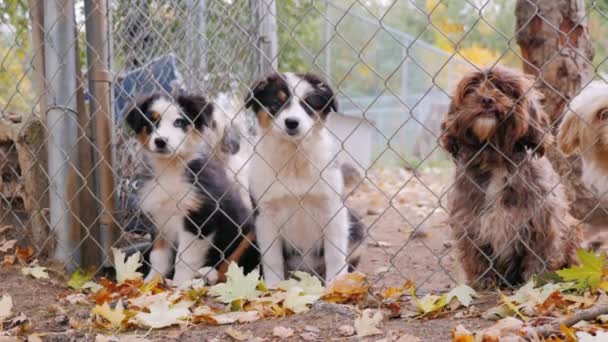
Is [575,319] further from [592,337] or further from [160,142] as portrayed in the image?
[160,142]

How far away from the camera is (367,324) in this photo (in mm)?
2510

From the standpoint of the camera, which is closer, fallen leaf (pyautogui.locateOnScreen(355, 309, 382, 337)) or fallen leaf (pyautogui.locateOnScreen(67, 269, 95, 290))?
fallen leaf (pyautogui.locateOnScreen(355, 309, 382, 337))

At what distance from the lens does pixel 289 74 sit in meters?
4.09

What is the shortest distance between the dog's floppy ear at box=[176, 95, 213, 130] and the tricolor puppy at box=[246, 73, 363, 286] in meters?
0.37

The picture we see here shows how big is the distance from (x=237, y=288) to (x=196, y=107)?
1572 mm

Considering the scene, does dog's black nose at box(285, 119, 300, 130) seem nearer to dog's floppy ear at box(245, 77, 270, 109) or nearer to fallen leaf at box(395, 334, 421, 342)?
dog's floppy ear at box(245, 77, 270, 109)

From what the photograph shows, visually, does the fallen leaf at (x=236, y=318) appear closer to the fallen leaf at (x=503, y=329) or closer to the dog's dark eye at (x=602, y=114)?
the fallen leaf at (x=503, y=329)

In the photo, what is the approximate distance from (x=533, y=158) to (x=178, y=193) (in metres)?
2.07

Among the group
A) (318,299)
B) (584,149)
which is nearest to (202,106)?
(318,299)

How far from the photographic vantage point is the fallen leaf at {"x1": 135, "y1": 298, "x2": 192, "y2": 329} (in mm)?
2770

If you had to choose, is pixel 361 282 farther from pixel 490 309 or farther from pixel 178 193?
pixel 178 193

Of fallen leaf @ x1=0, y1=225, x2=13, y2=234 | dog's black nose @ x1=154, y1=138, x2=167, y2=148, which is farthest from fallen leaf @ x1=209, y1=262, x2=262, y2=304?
fallen leaf @ x1=0, y1=225, x2=13, y2=234

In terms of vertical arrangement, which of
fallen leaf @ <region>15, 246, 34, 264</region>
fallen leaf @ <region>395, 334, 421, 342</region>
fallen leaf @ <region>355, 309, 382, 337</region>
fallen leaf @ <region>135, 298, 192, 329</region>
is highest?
fallen leaf @ <region>395, 334, 421, 342</region>

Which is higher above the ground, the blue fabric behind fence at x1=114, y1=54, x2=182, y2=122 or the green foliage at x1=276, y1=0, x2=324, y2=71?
the green foliage at x1=276, y1=0, x2=324, y2=71
